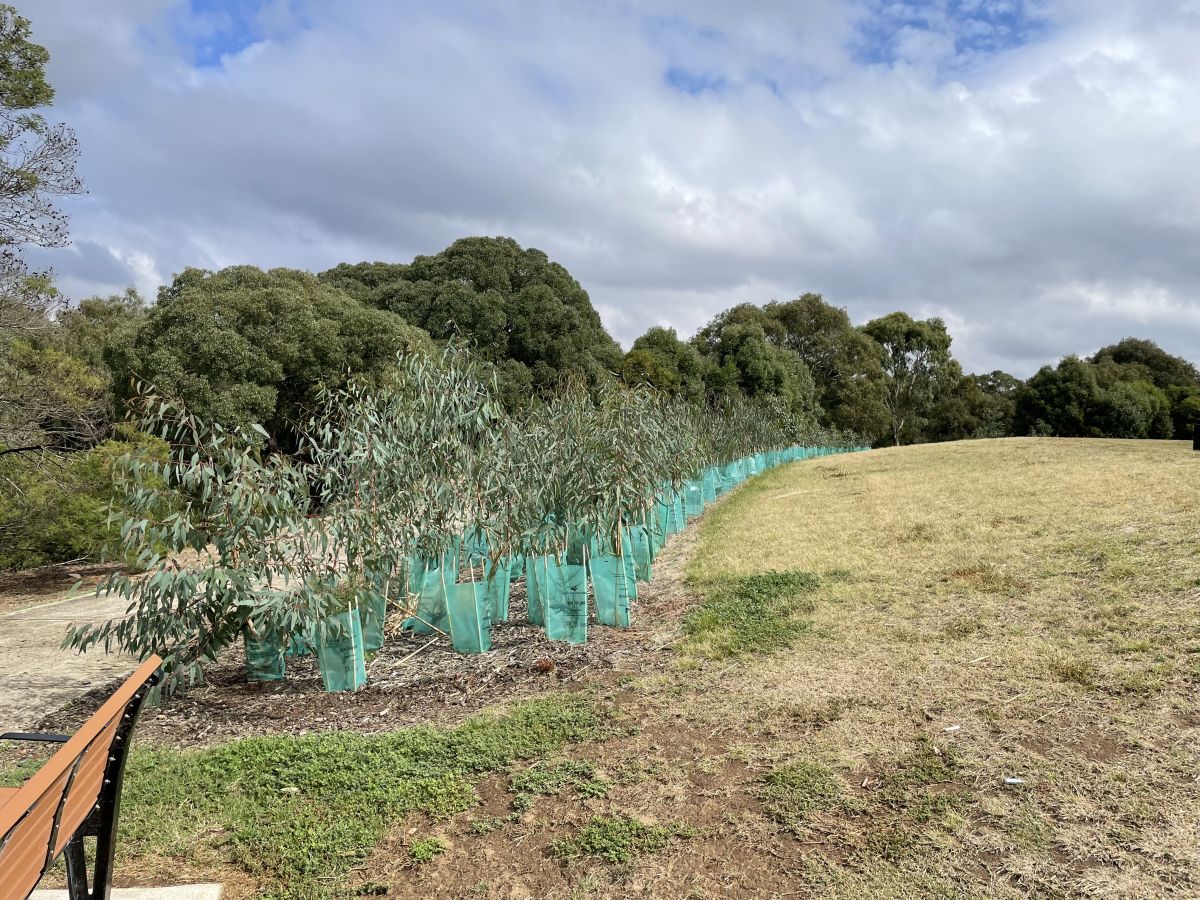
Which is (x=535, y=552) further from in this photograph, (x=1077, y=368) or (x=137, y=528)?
(x=1077, y=368)

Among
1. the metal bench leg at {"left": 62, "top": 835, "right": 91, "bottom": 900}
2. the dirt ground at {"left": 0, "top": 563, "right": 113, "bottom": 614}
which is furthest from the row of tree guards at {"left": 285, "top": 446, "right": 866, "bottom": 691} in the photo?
the dirt ground at {"left": 0, "top": 563, "right": 113, "bottom": 614}

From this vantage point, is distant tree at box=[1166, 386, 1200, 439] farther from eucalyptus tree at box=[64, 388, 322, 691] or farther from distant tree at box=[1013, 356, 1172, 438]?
eucalyptus tree at box=[64, 388, 322, 691]

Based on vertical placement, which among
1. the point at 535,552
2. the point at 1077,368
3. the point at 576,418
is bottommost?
the point at 535,552

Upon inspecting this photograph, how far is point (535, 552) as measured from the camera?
5.80 metres

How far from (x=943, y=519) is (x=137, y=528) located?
7.71m

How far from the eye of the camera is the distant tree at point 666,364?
19.6 meters

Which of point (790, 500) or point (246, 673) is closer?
point (246, 673)

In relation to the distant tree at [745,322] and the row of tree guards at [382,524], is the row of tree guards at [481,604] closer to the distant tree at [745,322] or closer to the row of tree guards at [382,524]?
the row of tree guards at [382,524]

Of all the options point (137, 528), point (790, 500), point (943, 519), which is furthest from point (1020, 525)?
point (137, 528)

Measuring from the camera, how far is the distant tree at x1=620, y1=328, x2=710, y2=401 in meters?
19.6

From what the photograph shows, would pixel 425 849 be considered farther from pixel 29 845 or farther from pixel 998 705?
pixel 998 705

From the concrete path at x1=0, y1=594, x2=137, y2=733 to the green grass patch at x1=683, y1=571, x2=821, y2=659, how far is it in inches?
150

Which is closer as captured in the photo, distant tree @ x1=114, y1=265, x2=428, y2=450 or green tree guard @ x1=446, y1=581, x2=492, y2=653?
green tree guard @ x1=446, y1=581, x2=492, y2=653

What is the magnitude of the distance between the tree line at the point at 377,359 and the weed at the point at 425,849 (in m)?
2.35
